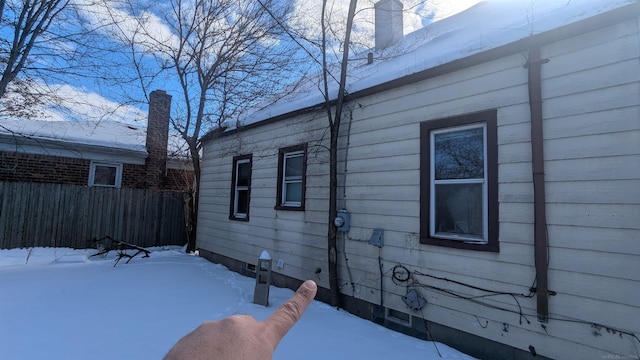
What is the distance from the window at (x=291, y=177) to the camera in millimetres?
6668

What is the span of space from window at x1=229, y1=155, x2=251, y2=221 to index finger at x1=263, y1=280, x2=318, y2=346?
25.0 feet

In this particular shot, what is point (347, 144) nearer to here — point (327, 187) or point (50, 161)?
point (327, 187)

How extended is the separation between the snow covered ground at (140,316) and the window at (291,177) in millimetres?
1723

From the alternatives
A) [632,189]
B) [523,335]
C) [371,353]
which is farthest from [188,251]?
[632,189]

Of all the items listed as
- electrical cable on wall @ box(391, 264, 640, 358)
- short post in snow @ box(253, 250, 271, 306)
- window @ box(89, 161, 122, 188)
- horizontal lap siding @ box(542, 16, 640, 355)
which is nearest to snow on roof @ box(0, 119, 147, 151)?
window @ box(89, 161, 122, 188)

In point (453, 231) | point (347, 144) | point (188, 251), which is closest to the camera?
point (453, 231)

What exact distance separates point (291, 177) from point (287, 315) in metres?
6.23

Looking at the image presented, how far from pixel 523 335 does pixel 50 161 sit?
550 inches

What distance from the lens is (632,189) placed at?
3.01 metres

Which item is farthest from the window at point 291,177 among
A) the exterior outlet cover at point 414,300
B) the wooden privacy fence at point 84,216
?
the wooden privacy fence at point 84,216

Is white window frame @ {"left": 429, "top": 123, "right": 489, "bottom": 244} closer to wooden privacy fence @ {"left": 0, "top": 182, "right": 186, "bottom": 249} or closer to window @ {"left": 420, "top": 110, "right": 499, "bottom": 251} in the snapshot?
window @ {"left": 420, "top": 110, "right": 499, "bottom": 251}

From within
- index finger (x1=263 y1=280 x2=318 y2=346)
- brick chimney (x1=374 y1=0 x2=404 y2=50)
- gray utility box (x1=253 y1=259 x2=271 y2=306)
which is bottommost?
gray utility box (x1=253 y1=259 x2=271 y2=306)

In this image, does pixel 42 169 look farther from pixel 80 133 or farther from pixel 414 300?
pixel 414 300

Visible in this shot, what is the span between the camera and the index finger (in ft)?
2.53
